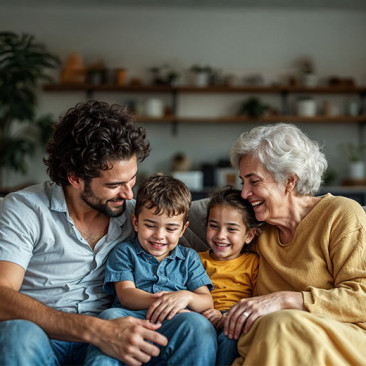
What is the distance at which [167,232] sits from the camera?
181 centimetres

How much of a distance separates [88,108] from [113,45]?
13.3 ft

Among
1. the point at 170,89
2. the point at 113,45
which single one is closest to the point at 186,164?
the point at 170,89

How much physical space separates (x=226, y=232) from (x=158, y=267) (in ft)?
1.05

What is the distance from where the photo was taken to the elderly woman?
146 centimetres

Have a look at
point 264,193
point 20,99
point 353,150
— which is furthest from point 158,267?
point 353,150

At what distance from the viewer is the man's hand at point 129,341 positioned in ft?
4.82

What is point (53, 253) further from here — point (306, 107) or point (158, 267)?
point (306, 107)

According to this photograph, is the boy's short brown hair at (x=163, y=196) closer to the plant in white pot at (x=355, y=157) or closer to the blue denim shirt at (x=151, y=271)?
the blue denim shirt at (x=151, y=271)

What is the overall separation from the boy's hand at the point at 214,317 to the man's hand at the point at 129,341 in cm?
26

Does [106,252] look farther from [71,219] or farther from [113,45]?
[113,45]

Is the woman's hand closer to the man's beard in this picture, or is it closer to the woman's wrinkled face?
the woman's wrinkled face

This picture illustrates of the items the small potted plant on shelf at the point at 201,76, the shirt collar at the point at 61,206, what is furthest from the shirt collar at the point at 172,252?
the small potted plant on shelf at the point at 201,76

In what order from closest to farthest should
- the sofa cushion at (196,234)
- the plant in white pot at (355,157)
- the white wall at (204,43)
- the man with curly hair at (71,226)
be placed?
the man with curly hair at (71,226)
the sofa cushion at (196,234)
the plant in white pot at (355,157)
the white wall at (204,43)

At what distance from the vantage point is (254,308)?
1.61 m
